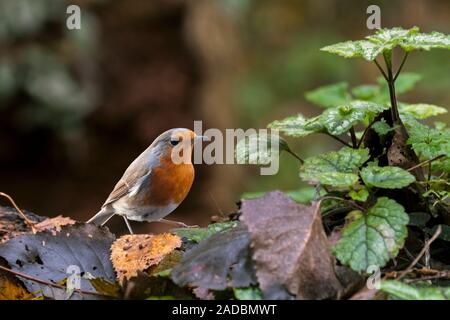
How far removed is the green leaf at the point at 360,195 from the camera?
1.48 metres

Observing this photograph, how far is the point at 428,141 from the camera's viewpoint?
5.48 feet

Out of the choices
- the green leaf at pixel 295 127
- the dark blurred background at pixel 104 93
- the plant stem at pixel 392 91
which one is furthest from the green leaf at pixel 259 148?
the dark blurred background at pixel 104 93

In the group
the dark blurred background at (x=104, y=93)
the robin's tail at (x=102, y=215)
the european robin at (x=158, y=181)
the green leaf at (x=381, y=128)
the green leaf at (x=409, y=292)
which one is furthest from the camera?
the dark blurred background at (x=104, y=93)

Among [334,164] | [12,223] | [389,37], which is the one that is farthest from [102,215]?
[389,37]

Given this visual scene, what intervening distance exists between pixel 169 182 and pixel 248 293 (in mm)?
1064

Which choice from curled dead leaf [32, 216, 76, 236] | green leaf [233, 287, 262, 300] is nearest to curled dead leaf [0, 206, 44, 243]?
curled dead leaf [32, 216, 76, 236]

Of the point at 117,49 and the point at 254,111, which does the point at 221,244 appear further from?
the point at 254,111

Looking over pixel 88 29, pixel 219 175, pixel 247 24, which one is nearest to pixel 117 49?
pixel 88 29

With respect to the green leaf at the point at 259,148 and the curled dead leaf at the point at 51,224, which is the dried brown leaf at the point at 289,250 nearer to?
the green leaf at the point at 259,148

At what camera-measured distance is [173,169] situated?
7.72 feet

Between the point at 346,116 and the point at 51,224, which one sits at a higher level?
the point at 346,116

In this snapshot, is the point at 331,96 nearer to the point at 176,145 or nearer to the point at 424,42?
the point at 176,145

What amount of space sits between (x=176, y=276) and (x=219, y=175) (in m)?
4.68

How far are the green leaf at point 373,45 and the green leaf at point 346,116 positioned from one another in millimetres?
120
